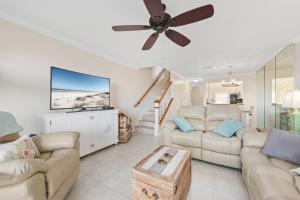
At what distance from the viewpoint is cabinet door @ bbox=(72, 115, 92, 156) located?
2.41 meters

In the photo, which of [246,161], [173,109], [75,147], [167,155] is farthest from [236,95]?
[75,147]

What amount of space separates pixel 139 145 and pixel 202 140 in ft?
5.32

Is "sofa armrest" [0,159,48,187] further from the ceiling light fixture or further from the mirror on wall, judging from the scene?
the ceiling light fixture

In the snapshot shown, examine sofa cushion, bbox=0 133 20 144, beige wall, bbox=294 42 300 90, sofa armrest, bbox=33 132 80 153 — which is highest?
beige wall, bbox=294 42 300 90

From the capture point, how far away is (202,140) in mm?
2318

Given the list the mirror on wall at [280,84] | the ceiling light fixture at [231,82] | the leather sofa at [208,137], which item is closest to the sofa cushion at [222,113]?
the leather sofa at [208,137]

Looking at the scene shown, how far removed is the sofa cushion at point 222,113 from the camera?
2.66 metres

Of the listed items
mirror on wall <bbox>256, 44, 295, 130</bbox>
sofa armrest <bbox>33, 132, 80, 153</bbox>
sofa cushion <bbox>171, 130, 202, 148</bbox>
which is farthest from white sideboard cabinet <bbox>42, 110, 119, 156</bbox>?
mirror on wall <bbox>256, 44, 295, 130</bbox>

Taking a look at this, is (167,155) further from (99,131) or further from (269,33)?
(269,33)

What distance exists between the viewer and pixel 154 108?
198 inches

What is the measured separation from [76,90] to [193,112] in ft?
8.43

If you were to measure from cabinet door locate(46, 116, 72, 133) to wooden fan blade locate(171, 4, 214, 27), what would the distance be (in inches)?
88.3

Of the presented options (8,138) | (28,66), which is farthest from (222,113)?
(28,66)

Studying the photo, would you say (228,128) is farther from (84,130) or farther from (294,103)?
(84,130)
